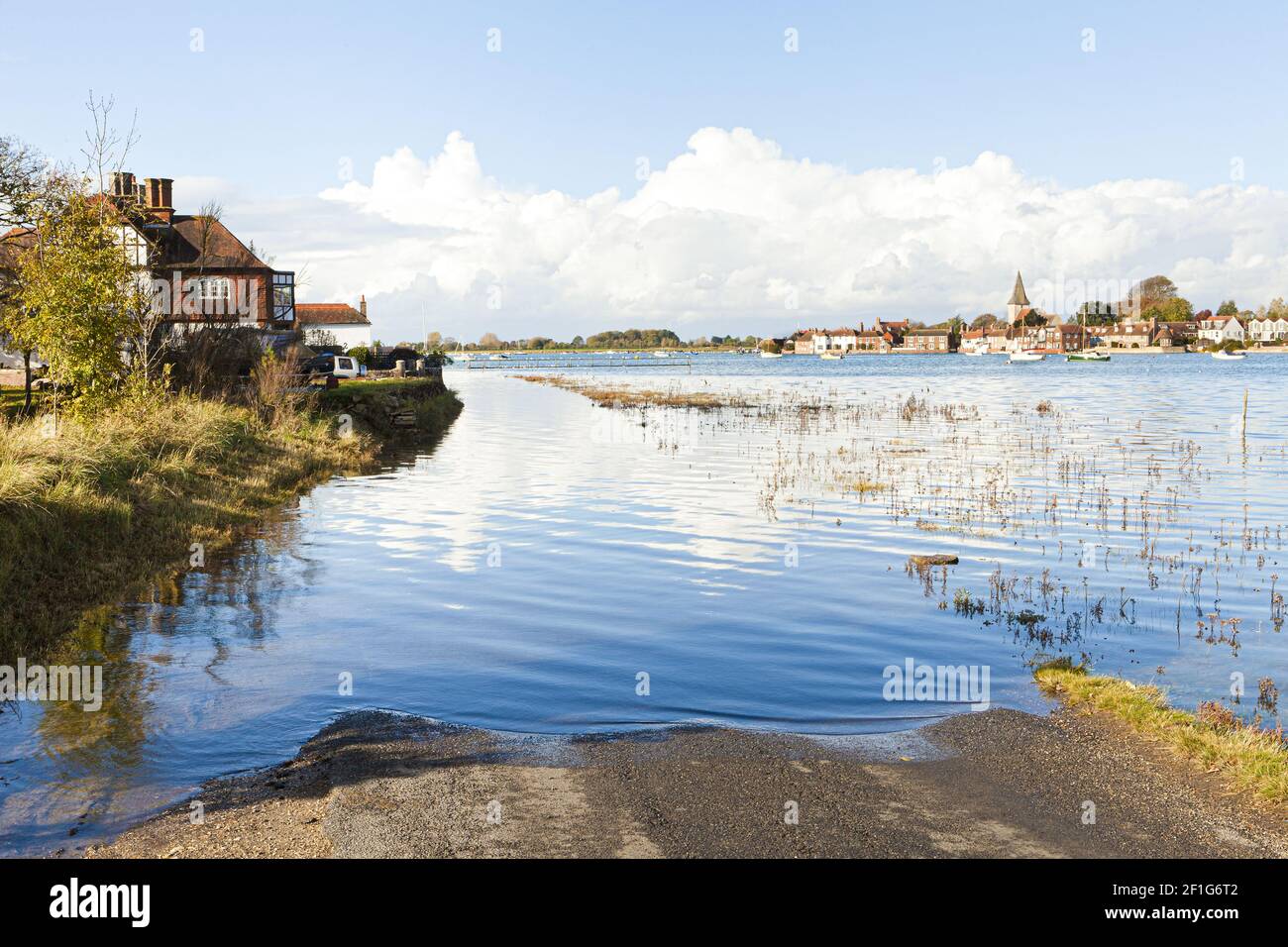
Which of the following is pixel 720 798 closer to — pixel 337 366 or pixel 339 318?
pixel 337 366

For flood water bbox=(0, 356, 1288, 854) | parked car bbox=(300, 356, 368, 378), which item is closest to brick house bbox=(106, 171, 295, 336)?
parked car bbox=(300, 356, 368, 378)

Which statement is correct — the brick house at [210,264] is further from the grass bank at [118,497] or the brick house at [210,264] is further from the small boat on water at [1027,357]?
the small boat on water at [1027,357]

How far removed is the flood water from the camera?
10383 mm

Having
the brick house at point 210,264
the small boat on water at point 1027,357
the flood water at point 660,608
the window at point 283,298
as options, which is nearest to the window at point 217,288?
the brick house at point 210,264

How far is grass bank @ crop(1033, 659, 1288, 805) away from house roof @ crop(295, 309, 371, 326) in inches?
4424

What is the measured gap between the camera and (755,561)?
1881 centimetres

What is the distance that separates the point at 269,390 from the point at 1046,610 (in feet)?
98.9

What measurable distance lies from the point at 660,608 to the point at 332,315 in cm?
11111

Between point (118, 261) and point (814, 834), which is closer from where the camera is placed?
point (814, 834)

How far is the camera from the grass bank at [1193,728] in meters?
8.37

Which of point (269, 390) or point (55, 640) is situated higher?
point (269, 390)
